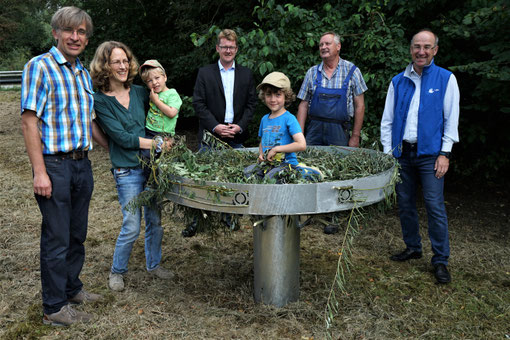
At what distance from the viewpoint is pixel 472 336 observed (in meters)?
3.24

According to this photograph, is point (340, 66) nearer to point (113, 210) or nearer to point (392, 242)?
point (392, 242)

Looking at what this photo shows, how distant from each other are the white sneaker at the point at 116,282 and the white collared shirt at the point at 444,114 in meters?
2.65

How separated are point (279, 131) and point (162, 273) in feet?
5.93

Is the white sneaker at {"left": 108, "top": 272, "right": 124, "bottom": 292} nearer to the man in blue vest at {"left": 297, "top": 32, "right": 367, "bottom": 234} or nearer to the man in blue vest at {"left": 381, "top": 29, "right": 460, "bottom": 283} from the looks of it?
the man in blue vest at {"left": 297, "top": 32, "right": 367, "bottom": 234}

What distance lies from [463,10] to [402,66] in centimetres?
107

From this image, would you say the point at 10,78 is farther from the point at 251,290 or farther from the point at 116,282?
the point at 251,290

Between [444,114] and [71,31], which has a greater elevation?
[71,31]

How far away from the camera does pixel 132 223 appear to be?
149 inches

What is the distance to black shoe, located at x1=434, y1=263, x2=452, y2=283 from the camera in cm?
407

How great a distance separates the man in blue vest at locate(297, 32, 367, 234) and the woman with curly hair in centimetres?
184

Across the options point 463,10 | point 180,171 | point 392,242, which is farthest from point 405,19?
point 180,171

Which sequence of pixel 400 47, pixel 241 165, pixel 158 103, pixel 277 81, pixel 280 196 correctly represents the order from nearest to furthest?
pixel 280 196 → pixel 277 81 → pixel 241 165 → pixel 158 103 → pixel 400 47

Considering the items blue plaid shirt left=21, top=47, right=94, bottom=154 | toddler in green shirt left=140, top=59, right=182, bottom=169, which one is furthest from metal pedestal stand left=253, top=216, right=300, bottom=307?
blue plaid shirt left=21, top=47, right=94, bottom=154

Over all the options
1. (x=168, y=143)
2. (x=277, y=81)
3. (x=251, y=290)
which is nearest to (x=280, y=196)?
(x=277, y=81)
